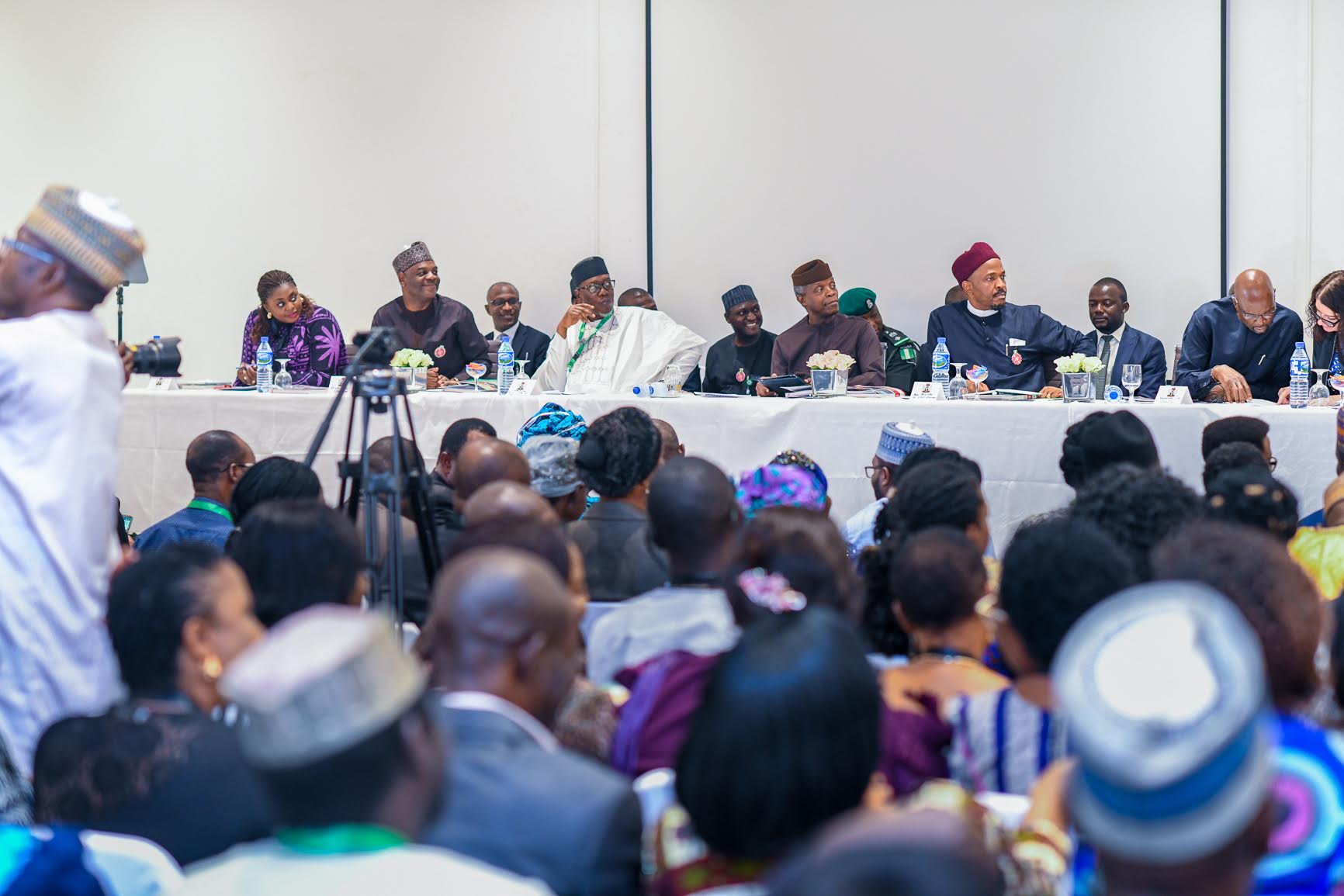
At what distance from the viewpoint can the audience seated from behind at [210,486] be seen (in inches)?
134

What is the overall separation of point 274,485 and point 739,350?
399 centimetres

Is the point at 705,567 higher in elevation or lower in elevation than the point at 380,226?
lower

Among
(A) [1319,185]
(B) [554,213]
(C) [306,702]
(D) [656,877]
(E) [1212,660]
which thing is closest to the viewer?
(E) [1212,660]

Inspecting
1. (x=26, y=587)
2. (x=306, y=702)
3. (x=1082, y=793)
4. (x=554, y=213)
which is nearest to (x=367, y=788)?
(x=306, y=702)

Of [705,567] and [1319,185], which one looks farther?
[1319,185]

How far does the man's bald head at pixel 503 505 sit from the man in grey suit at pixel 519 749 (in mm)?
871

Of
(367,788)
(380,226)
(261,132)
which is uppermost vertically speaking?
(261,132)

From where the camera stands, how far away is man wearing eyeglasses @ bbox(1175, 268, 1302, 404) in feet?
18.6

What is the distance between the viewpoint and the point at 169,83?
795cm

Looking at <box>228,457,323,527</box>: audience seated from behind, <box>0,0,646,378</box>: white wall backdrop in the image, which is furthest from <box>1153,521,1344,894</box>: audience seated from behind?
<box>0,0,646,378</box>: white wall backdrop

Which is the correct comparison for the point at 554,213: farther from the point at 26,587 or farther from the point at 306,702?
the point at 306,702

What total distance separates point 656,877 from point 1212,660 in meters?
0.64

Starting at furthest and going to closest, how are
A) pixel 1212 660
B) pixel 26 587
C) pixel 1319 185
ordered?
pixel 1319 185 → pixel 26 587 → pixel 1212 660

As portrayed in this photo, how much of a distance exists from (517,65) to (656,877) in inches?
270
